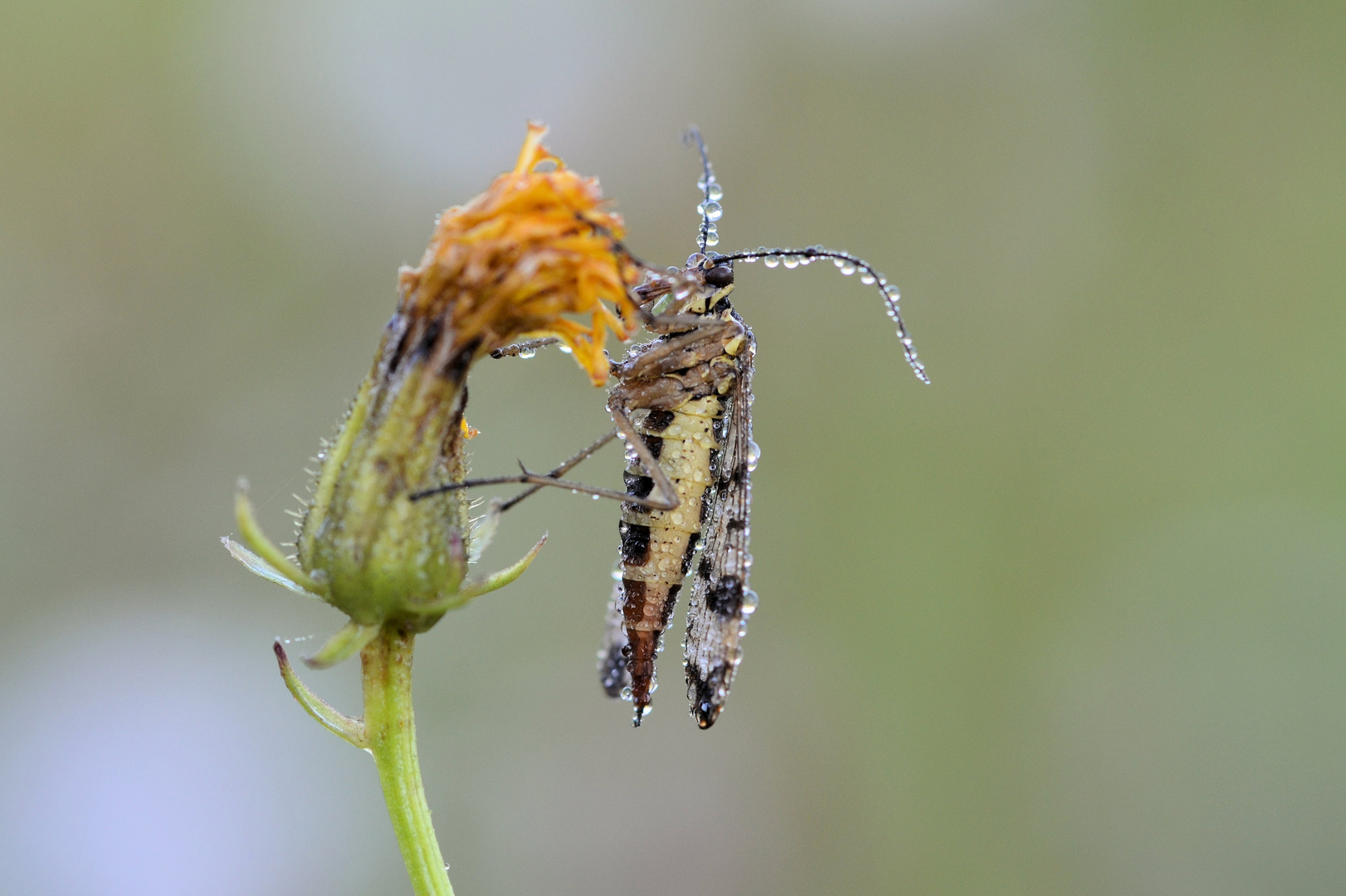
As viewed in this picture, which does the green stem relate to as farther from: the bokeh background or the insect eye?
the bokeh background

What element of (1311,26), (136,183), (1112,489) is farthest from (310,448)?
(1311,26)

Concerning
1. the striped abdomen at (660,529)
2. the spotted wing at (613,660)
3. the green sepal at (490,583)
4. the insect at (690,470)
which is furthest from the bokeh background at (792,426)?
the green sepal at (490,583)

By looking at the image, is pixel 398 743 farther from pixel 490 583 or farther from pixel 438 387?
pixel 438 387

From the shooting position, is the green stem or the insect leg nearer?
the green stem

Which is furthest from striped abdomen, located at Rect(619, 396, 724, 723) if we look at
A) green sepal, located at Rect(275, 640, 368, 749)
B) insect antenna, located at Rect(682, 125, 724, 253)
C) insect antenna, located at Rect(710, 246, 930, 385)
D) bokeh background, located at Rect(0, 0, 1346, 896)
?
bokeh background, located at Rect(0, 0, 1346, 896)

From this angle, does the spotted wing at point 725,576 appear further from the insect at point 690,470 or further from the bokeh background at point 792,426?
the bokeh background at point 792,426
